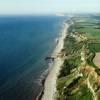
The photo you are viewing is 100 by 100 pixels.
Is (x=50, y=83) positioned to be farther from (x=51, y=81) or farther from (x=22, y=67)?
(x=22, y=67)

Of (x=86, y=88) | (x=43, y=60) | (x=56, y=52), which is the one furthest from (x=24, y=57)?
(x=86, y=88)

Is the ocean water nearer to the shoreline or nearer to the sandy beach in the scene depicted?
the shoreline

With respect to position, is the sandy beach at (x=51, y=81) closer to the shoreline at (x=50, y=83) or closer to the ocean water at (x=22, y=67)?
the shoreline at (x=50, y=83)

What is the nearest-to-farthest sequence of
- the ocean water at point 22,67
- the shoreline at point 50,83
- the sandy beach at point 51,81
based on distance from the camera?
the shoreline at point 50,83, the sandy beach at point 51,81, the ocean water at point 22,67

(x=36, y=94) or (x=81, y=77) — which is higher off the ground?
(x=81, y=77)

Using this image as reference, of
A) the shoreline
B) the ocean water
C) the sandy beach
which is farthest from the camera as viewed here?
the ocean water

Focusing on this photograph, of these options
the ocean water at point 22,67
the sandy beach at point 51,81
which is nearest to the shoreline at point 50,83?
the sandy beach at point 51,81

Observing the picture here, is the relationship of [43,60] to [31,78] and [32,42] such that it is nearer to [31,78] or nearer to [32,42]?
[31,78]

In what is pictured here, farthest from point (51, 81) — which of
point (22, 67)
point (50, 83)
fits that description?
point (22, 67)

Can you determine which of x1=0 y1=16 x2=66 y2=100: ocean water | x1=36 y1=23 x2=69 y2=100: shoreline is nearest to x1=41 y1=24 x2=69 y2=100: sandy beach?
x1=36 y1=23 x2=69 y2=100: shoreline

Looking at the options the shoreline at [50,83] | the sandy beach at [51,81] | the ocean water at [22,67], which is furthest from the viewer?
the ocean water at [22,67]

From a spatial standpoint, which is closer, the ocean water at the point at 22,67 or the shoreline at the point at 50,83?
the shoreline at the point at 50,83
